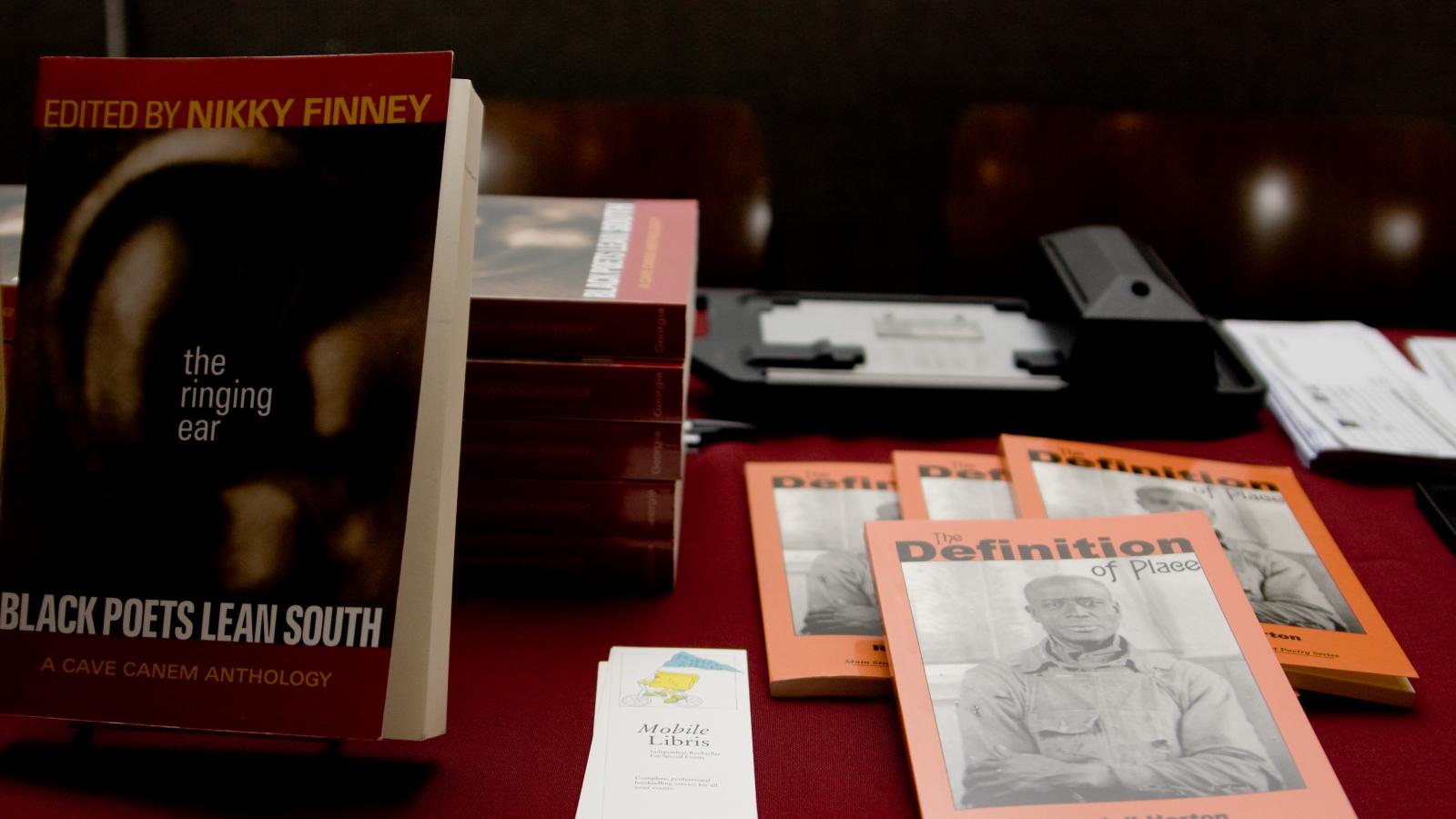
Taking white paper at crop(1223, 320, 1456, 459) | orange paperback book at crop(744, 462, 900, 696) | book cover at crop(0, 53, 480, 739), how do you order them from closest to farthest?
book cover at crop(0, 53, 480, 739)
orange paperback book at crop(744, 462, 900, 696)
white paper at crop(1223, 320, 1456, 459)

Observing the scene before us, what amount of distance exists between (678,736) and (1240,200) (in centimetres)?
130

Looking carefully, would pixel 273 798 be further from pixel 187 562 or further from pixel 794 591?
pixel 794 591

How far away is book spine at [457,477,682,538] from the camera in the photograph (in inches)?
27.9

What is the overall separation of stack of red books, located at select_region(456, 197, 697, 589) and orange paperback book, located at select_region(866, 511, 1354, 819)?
0.17m

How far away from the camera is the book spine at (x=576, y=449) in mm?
689

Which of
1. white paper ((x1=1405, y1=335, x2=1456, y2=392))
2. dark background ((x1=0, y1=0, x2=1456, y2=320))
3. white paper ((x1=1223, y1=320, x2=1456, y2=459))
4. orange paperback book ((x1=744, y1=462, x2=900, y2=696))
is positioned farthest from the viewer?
dark background ((x1=0, y1=0, x2=1456, y2=320))

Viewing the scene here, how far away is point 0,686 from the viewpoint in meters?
0.54

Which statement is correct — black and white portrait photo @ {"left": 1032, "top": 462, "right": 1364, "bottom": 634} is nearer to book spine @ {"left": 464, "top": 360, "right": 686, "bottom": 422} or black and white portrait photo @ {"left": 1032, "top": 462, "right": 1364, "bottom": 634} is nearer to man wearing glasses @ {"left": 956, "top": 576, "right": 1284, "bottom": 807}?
man wearing glasses @ {"left": 956, "top": 576, "right": 1284, "bottom": 807}

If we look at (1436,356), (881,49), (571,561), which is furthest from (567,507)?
(881,49)

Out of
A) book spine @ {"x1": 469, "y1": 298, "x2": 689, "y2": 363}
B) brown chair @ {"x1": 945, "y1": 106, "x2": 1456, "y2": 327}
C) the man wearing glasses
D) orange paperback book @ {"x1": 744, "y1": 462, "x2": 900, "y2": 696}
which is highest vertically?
brown chair @ {"x1": 945, "y1": 106, "x2": 1456, "y2": 327}

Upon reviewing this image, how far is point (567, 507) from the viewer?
72cm

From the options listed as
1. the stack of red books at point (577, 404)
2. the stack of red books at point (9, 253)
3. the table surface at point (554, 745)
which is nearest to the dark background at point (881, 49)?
the stack of red books at point (9, 253)

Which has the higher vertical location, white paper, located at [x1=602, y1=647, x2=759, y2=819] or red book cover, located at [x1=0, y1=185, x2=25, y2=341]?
red book cover, located at [x1=0, y1=185, x2=25, y2=341]

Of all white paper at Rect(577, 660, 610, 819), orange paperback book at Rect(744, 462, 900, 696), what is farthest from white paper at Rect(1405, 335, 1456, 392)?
white paper at Rect(577, 660, 610, 819)
